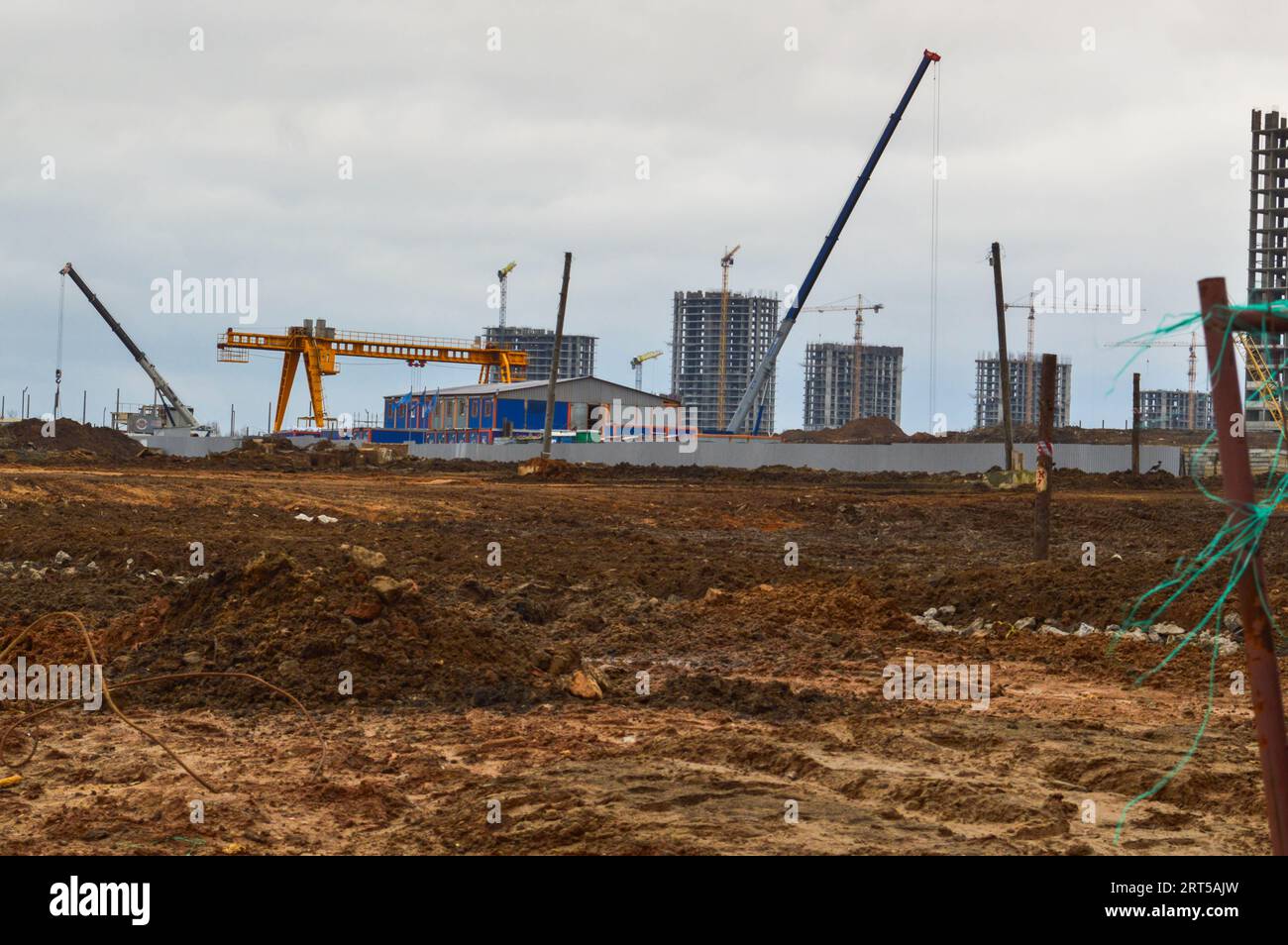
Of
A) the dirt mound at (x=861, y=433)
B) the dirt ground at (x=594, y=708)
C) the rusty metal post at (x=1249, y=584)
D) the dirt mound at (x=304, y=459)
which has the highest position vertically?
the dirt mound at (x=861, y=433)

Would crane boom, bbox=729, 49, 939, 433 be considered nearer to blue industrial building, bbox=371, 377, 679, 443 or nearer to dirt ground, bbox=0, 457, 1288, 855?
blue industrial building, bbox=371, 377, 679, 443

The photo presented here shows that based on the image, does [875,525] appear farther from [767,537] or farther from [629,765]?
[629,765]

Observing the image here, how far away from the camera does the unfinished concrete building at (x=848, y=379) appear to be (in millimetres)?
173500

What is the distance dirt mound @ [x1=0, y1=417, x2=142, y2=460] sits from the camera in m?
59.2

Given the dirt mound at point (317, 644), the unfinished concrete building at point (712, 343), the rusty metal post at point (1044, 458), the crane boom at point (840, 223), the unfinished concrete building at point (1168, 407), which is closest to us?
the dirt mound at point (317, 644)

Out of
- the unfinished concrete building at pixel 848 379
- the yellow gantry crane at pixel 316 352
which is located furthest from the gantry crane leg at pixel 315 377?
the unfinished concrete building at pixel 848 379

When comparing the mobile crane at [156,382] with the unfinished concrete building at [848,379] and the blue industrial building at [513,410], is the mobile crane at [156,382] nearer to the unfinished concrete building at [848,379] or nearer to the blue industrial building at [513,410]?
the blue industrial building at [513,410]

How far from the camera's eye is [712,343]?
171 m

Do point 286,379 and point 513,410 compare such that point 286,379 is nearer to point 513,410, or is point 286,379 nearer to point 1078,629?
point 513,410

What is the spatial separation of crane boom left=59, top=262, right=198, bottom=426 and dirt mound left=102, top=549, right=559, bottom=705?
76.0m

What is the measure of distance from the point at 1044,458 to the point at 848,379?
16131 cm

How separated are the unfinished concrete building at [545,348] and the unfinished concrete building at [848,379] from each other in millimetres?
31352
